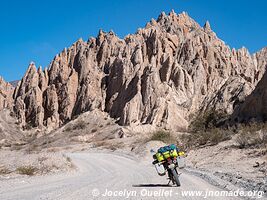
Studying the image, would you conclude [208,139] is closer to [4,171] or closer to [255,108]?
[255,108]

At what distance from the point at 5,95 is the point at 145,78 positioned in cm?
4174

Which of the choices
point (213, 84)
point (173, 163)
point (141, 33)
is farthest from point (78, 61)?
point (173, 163)

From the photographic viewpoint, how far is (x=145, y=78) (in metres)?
71.9

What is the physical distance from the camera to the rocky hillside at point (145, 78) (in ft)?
221

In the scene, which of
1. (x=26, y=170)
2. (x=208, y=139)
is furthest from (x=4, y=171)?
(x=208, y=139)

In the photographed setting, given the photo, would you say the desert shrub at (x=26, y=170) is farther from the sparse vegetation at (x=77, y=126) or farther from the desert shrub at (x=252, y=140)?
the sparse vegetation at (x=77, y=126)

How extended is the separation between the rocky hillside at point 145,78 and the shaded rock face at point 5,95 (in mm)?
1622

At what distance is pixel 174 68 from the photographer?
75.4m

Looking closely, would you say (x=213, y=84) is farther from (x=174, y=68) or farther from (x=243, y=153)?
(x=243, y=153)

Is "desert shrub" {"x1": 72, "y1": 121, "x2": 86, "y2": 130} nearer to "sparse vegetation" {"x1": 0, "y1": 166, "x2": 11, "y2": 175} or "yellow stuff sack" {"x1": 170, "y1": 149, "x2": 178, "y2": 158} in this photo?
"sparse vegetation" {"x1": 0, "y1": 166, "x2": 11, "y2": 175}

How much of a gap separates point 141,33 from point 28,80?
29.8 meters

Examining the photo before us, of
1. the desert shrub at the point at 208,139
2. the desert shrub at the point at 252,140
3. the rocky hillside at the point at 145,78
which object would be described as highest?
the rocky hillside at the point at 145,78

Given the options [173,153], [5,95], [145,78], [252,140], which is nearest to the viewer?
[173,153]

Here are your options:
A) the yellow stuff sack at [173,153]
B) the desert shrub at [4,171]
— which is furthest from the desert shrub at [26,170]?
the yellow stuff sack at [173,153]
